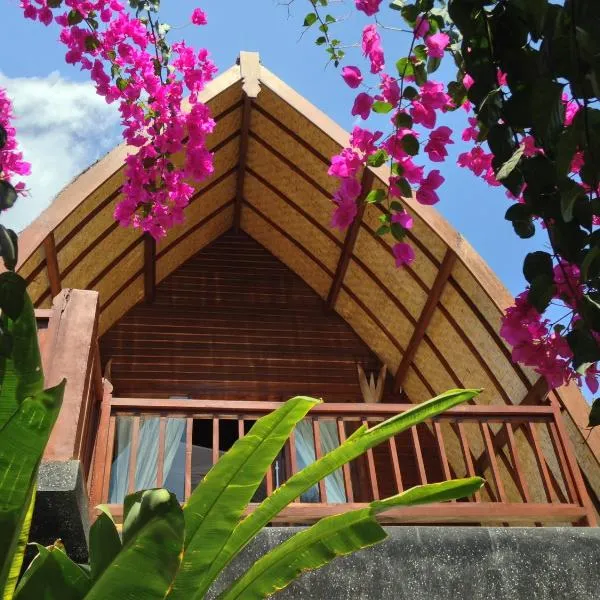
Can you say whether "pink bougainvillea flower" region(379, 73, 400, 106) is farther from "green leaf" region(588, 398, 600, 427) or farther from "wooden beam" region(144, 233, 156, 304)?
"wooden beam" region(144, 233, 156, 304)

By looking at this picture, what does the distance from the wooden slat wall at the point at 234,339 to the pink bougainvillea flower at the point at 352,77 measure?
5390mm

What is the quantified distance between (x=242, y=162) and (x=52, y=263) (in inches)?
98.0

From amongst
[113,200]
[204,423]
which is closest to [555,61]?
[113,200]

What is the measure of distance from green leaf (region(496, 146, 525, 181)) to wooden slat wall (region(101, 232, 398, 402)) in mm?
6371

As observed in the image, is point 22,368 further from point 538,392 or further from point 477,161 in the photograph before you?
point 538,392

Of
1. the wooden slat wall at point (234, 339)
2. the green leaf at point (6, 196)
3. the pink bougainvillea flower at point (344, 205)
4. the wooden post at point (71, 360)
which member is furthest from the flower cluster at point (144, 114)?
the wooden slat wall at point (234, 339)

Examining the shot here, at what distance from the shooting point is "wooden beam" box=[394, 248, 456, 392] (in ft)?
20.8

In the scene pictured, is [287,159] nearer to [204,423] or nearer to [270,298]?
→ [270,298]

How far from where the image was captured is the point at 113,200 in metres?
6.27

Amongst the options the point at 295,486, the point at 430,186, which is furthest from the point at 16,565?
the point at 430,186

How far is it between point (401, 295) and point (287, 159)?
1785 mm

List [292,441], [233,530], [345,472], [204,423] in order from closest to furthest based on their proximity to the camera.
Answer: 1. [233,530]
2. [345,472]
3. [292,441]
4. [204,423]

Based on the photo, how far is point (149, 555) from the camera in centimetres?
151

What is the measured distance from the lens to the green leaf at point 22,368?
1731mm
